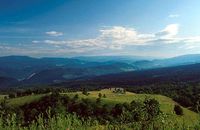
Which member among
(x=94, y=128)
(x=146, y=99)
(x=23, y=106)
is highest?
(x=146, y=99)

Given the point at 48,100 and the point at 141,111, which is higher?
the point at 141,111

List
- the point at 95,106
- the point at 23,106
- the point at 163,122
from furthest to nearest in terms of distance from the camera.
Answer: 1. the point at 23,106
2. the point at 95,106
3. the point at 163,122

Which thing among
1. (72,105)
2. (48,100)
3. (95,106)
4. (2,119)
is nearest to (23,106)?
(48,100)

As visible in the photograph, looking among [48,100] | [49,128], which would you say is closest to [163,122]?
[49,128]

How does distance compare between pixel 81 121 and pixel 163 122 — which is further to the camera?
pixel 81 121

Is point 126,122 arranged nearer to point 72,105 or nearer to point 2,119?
point 2,119

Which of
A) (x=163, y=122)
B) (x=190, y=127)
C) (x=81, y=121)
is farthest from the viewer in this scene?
(x=81, y=121)

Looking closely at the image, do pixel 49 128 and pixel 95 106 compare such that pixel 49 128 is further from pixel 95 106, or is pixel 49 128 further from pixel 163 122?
pixel 95 106

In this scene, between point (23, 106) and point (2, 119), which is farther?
point (23, 106)

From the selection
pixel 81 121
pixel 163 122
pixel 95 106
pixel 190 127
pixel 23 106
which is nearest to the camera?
pixel 190 127
